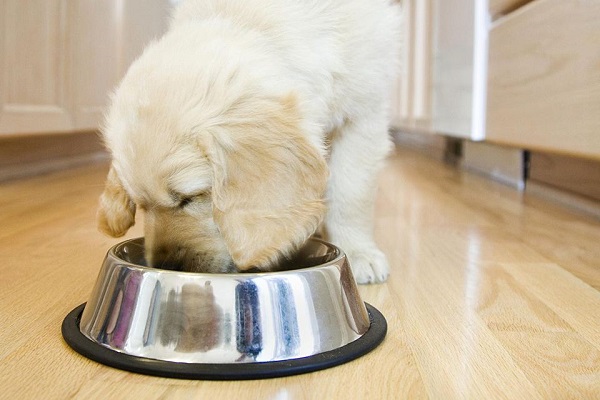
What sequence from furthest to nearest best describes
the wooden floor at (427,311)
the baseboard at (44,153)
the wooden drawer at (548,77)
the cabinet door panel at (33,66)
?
1. the baseboard at (44,153)
2. the cabinet door panel at (33,66)
3. the wooden drawer at (548,77)
4. the wooden floor at (427,311)

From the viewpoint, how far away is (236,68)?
50.2 inches

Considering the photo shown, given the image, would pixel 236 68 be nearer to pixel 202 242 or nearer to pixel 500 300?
pixel 202 242

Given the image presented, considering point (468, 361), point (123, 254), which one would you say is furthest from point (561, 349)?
point (123, 254)

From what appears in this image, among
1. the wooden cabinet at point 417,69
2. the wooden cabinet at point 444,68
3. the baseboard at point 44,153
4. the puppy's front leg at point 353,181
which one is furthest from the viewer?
the wooden cabinet at point 417,69

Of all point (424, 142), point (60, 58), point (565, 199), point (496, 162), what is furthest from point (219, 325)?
point (424, 142)

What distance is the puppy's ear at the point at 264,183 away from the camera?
3.92 ft

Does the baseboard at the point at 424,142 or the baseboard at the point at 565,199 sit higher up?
the baseboard at the point at 424,142

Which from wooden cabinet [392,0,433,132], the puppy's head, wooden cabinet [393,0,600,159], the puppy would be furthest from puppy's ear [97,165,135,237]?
wooden cabinet [392,0,433,132]

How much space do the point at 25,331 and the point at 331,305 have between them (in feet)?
1.71

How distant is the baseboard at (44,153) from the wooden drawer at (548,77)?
6.40 feet

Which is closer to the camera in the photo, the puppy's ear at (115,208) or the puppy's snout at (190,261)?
the puppy's snout at (190,261)

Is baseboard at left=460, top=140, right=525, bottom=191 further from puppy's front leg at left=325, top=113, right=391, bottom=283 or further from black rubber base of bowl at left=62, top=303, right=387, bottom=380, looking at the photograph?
black rubber base of bowl at left=62, top=303, right=387, bottom=380

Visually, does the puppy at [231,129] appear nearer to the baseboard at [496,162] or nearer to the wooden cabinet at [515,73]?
the wooden cabinet at [515,73]

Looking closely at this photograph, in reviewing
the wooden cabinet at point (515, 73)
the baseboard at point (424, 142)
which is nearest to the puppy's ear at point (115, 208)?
the wooden cabinet at point (515, 73)
